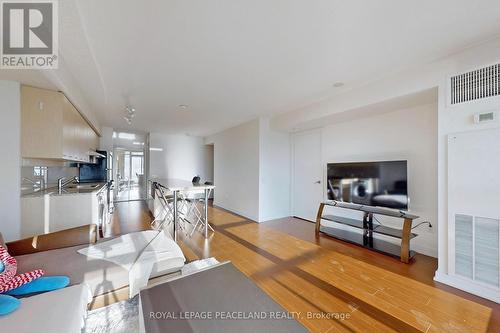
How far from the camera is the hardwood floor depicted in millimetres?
1657

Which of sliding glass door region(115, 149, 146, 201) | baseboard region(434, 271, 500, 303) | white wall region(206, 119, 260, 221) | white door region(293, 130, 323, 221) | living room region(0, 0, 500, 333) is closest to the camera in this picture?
living room region(0, 0, 500, 333)

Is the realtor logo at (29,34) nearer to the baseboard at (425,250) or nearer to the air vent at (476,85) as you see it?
the air vent at (476,85)

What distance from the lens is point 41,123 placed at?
95.0 inches

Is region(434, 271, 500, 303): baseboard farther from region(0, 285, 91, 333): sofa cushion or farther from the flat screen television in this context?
region(0, 285, 91, 333): sofa cushion

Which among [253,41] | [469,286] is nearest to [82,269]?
[253,41]

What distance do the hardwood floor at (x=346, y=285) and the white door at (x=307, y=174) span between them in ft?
3.67

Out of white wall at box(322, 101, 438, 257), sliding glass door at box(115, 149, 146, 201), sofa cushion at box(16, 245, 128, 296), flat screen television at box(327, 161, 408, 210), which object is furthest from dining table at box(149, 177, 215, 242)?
sliding glass door at box(115, 149, 146, 201)

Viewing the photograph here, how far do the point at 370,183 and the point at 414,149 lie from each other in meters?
0.81

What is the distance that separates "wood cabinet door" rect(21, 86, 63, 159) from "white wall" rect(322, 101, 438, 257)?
185 inches

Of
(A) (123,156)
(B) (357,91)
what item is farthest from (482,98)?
(A) (123,156)

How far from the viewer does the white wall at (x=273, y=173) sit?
4742mm

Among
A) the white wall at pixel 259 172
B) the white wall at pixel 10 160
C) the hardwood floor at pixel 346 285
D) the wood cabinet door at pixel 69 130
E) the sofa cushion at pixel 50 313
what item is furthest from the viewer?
the white wall at pixel 259 172

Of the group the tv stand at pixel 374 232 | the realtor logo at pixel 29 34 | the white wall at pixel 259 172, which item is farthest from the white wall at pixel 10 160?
the tv stand at pixel 374 232

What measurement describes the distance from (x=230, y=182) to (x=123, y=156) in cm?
584
